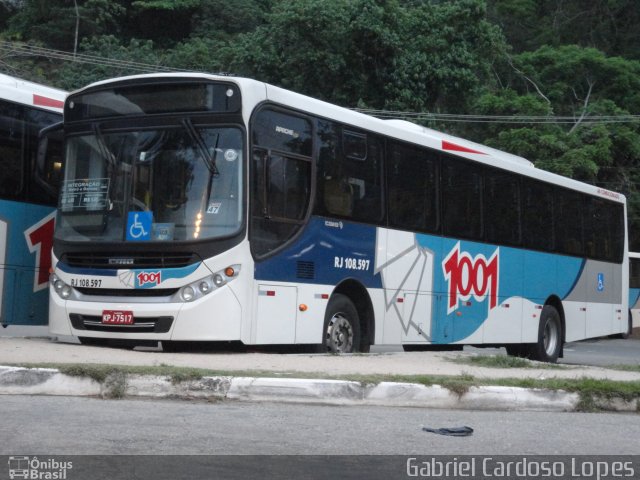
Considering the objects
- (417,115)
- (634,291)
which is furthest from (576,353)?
(634,291)

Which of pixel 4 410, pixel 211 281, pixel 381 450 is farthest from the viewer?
pixel 211 281

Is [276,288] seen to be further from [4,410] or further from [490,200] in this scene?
[490,200]

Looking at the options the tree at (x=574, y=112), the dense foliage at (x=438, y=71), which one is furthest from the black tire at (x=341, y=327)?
the tree at (x=574, y=112)

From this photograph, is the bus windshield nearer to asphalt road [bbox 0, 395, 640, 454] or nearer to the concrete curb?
the concrete curb

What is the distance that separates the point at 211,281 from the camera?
11.2m

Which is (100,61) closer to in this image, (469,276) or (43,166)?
(469,276)

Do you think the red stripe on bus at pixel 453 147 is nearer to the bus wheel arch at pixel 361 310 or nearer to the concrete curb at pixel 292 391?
the bus wheel arch at pixel 361 310

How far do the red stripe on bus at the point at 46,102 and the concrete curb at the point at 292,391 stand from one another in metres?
5.28

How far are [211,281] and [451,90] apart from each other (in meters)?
26.0

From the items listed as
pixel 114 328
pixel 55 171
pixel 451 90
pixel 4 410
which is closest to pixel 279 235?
pixel 114 328

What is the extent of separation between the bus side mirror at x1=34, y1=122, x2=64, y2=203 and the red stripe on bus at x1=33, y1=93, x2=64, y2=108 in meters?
0.52

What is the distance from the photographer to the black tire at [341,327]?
12.6m

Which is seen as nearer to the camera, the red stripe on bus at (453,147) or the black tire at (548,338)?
the red stripe on bus at (453,147)

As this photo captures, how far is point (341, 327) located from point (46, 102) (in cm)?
464
